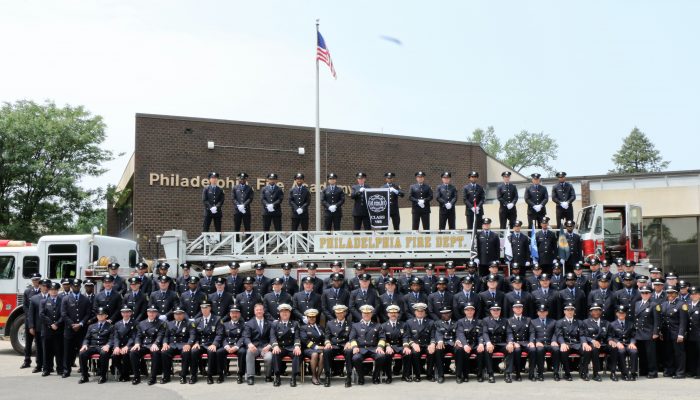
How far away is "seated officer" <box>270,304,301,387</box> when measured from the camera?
12344 millimetres

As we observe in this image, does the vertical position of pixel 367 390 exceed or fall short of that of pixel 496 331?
it falls short

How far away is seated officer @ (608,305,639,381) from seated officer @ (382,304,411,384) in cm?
359

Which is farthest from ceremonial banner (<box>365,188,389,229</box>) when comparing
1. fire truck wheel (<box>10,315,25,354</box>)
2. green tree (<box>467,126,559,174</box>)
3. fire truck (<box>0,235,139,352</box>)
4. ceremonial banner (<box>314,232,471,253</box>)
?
green tree (<box>467,126,559,174</box>)

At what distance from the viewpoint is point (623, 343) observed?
13.0 metres

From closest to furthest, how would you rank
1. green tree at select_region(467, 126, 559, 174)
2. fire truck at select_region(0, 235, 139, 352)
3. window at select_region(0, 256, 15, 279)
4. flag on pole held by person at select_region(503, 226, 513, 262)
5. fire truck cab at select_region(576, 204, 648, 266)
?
1. flag on pole held by person at select_region(503, 226, 513, 262)
2. fire truck at select_region(0, 235, 139, 352)
3. window at select_region(0, 256, 15, 279)
4. fire truck cab at select_region(576, 204, 648, 266)
5. green tree at select_region(467, 126, 559, 174)

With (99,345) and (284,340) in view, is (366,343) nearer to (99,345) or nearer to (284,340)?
(284,340)

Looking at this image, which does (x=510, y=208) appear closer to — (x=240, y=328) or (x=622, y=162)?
(x=240, y=328)

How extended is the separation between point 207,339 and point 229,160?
558 inches

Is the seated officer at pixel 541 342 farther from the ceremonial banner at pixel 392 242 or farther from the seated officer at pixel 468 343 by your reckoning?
the ceremonial banner at pixel 392 242

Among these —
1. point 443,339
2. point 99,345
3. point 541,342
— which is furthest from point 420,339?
point 99,345

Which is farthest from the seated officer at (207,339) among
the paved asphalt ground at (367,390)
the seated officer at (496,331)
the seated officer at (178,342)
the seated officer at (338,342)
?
the seated officer at (496,331)

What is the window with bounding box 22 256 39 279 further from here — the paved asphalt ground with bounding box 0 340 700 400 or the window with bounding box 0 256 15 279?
the paved asphalt ground with bounding box 0 340 700 400

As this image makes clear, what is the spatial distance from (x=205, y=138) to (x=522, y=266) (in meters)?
14.3

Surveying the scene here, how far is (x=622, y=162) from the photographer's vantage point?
258 ft
